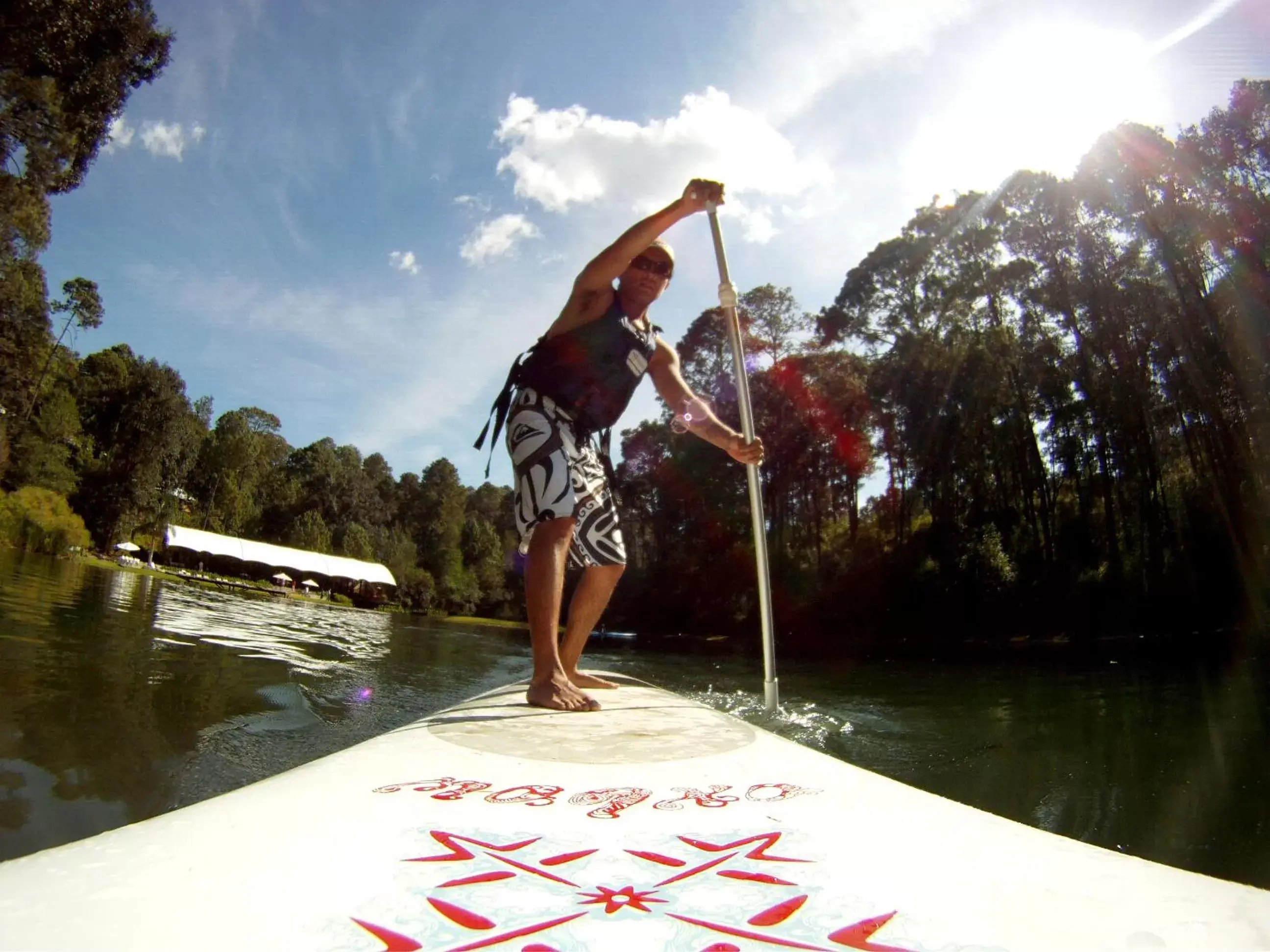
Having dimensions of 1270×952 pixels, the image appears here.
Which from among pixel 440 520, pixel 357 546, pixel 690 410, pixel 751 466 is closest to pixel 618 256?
pixel 690 410

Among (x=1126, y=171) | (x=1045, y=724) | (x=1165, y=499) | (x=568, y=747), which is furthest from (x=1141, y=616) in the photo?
(x=568, y=747)

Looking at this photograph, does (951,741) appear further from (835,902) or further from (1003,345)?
(1003,345)

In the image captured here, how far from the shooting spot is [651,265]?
109 inches

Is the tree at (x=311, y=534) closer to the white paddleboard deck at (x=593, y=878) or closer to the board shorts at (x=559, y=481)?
the board shorts at (x=559, y=481)

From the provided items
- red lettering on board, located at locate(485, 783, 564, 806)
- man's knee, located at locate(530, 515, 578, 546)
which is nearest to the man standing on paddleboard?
man's knee, located at locate(530, 515, 578, 546)

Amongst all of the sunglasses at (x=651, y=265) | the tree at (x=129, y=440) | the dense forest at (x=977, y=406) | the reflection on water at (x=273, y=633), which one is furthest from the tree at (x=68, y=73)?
the tree at (x=129, y=440)

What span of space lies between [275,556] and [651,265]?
106 ft

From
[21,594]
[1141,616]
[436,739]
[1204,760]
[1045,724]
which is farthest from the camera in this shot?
[1141,616]

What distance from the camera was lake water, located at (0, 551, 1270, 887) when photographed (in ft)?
5.49

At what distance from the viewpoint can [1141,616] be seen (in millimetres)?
14148

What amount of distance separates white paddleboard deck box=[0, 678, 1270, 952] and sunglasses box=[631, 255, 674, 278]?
2.01 metres

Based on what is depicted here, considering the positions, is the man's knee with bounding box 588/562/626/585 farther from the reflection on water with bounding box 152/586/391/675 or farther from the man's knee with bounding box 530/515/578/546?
the reflection on water with bounding box 152/586/391/675

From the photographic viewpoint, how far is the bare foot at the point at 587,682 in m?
2.81

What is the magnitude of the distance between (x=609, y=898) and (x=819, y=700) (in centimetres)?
347
